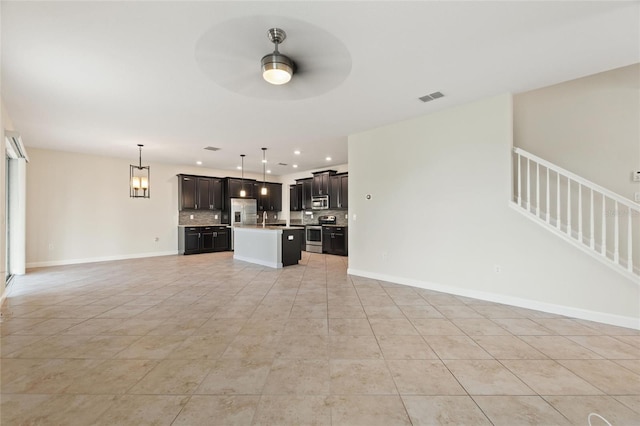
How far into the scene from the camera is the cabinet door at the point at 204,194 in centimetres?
865

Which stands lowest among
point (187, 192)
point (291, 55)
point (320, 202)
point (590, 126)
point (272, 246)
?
point (272, 246)

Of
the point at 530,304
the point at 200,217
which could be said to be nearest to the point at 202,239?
the point at 200,217

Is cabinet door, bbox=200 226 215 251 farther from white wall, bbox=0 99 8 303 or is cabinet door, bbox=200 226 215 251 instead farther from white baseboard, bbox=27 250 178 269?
white wall, bbox=0 99 8 303

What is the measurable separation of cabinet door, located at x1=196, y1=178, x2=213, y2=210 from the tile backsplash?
32 centimetres

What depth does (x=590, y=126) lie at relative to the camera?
3.57 metres

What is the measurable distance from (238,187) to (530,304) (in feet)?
27.6

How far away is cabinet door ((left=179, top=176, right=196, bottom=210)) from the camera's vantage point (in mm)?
8328

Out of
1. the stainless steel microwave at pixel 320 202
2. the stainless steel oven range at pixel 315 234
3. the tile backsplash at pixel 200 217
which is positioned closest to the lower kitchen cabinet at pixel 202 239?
the tile backsplash at pixel 200 217

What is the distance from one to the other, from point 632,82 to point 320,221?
7124mm

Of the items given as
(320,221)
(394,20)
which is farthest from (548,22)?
(320,221)

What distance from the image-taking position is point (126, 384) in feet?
6.21

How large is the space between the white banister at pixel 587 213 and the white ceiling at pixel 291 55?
121cm

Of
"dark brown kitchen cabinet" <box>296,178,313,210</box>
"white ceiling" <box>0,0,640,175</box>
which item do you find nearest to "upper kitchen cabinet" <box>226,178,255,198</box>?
"dark brown kitchen cabinet" <box>296,178,313,210</box>

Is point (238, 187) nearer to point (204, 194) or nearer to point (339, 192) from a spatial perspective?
point (204, 194)
